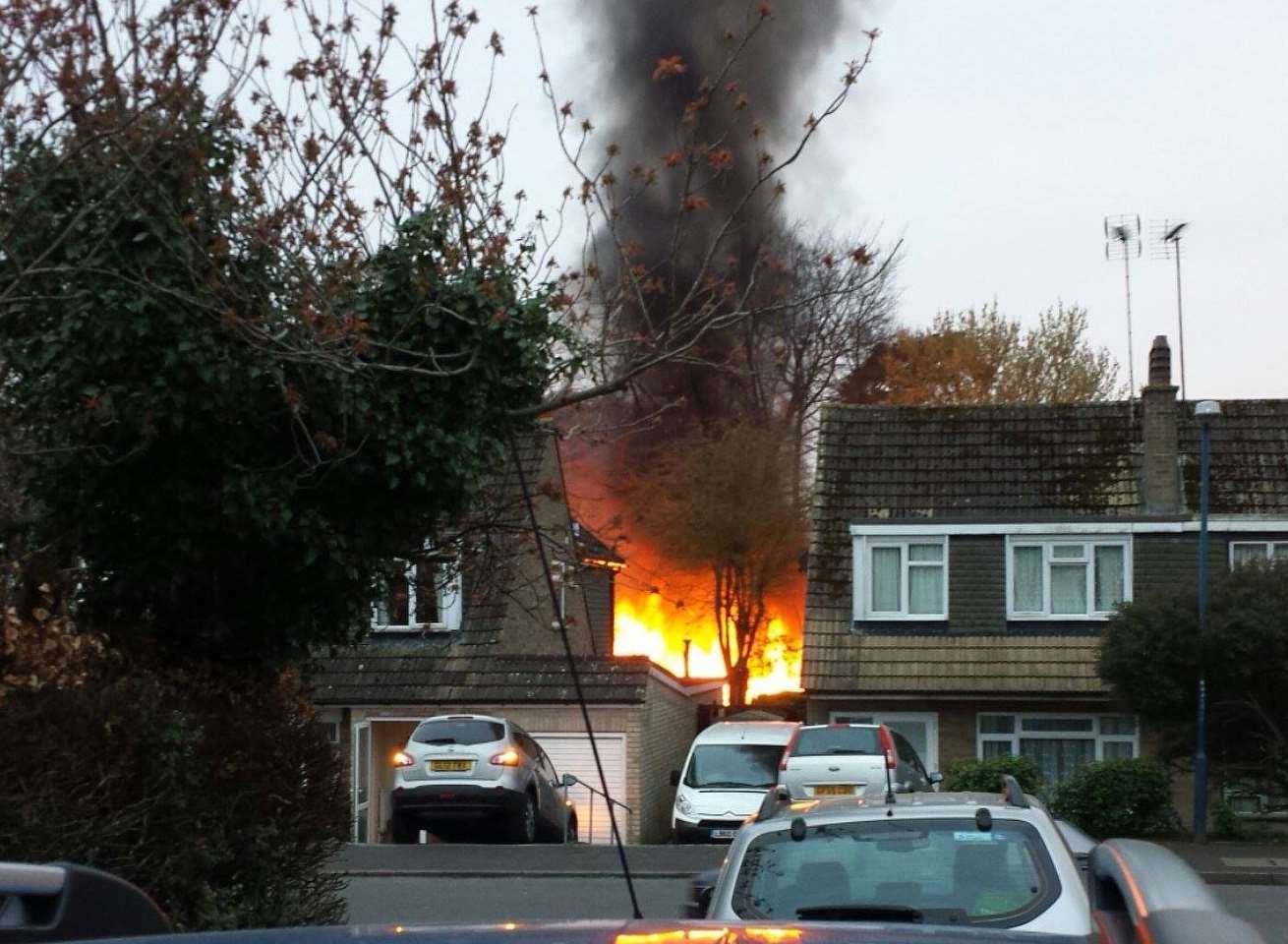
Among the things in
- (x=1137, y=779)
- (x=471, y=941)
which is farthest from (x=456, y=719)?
(x=471, y=941)

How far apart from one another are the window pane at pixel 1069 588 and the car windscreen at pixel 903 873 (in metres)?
23.8

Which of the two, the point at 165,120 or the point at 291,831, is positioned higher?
the point at 165,120

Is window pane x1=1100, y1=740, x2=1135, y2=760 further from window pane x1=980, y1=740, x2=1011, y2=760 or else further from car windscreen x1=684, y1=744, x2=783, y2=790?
car windscreen x1=684, y1=744, x2=783, y2=790

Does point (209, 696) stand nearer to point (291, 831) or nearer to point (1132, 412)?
point (291, 831)

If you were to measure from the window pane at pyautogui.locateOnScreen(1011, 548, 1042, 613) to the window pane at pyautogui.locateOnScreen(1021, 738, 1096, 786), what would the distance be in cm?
229

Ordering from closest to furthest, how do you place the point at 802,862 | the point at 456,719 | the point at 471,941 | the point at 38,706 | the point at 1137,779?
the point at 471,941
the point at 802,862
the point at 38,706
the point at 1137,779
the point at 456,719

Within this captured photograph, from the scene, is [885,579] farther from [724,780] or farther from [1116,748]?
[724,780]

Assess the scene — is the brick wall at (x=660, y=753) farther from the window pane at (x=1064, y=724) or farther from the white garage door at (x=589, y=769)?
the window pane at (x=1064, y=724)

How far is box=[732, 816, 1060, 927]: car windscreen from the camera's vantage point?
6.98 m

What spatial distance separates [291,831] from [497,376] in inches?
123

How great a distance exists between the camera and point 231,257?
9930mm

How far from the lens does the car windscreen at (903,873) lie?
22.9 feet

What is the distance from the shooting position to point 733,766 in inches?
971

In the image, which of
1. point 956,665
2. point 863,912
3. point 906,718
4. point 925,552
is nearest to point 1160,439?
point 925,552
